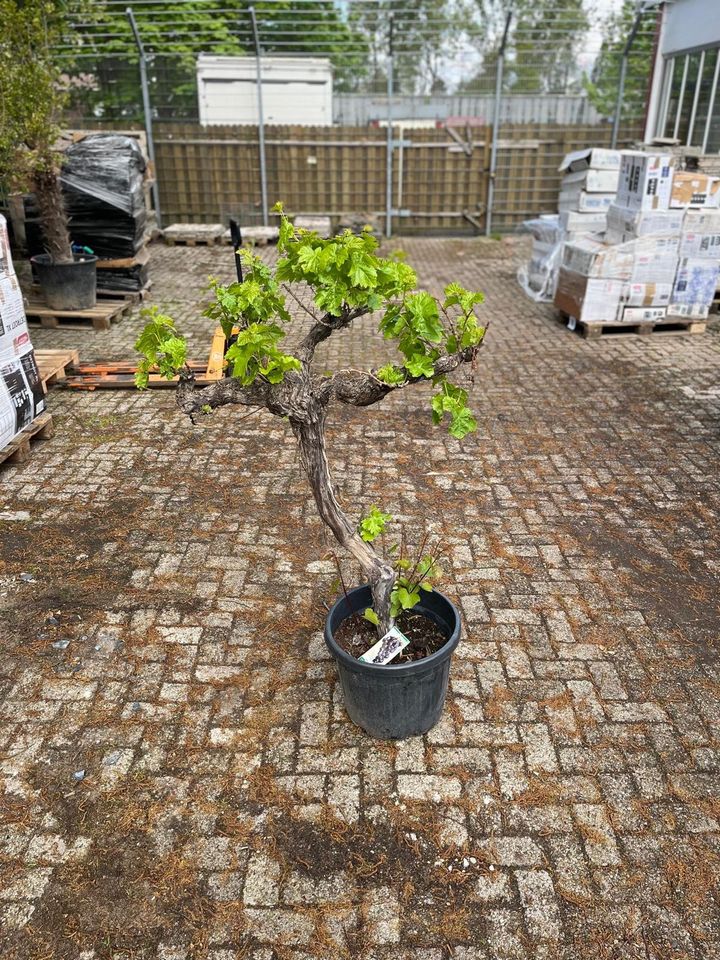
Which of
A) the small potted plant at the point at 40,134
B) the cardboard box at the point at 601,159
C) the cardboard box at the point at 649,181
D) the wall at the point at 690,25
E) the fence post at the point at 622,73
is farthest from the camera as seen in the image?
the fence post at the point at 622,73

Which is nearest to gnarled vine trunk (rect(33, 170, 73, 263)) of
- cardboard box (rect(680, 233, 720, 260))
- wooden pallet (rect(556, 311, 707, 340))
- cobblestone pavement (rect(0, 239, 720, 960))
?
cobblestone pavement (rect(0, 239, 720, 960))

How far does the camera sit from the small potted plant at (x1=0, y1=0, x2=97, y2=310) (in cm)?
816

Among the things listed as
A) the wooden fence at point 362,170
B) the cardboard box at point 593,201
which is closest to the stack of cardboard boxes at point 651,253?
the cardboard box at point 593,201

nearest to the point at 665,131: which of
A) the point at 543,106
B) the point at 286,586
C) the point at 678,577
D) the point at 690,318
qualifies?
the point at 543,106

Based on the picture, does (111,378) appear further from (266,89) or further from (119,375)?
(266,89)

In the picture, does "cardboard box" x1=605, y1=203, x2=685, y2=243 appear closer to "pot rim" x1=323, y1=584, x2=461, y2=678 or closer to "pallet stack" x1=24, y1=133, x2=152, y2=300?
"pallet stack" x1=24, y1=133, x2=152, y2=300

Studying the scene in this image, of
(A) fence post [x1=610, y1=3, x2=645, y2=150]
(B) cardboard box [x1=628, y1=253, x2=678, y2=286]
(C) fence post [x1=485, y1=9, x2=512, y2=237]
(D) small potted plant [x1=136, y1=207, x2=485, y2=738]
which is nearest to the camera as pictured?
(D) small potted plant [x1=136, y1=207, x2=485, y2=738]

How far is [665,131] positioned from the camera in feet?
48.5

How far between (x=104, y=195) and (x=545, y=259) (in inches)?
256

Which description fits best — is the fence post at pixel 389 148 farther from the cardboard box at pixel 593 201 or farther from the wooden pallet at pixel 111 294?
the wooden pallet at pixel 111 294

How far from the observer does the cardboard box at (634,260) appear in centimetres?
909

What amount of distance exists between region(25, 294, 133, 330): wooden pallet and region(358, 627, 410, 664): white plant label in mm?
7527

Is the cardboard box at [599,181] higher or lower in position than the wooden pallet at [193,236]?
higher

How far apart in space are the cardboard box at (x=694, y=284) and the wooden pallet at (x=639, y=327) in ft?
0.47
